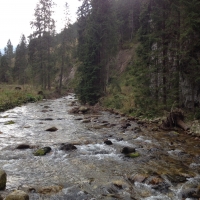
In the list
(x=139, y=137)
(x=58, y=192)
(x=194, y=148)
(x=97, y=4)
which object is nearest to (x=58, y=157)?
(x=58, y=192)

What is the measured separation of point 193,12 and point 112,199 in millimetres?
10350

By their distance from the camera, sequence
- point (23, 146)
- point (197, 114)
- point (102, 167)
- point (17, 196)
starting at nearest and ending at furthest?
point (17, 196) → point (102, 167) → point (23, 146) → point (197, 114)

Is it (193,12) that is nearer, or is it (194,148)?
(194,148)

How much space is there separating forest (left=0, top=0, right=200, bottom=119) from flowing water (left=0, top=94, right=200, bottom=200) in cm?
410

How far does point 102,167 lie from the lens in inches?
252

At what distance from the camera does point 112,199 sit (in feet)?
14.9

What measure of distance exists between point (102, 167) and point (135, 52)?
1826 cm

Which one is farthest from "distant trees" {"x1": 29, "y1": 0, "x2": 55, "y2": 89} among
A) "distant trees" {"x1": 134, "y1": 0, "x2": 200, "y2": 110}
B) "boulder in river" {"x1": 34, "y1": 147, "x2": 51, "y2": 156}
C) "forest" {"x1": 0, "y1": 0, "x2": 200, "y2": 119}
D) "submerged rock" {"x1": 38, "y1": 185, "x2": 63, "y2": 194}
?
"submerged rock" {"x1": 38, "y1": 185, "x2": 63, "y2": 194}

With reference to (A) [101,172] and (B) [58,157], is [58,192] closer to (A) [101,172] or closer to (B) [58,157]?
(A) [101,172]

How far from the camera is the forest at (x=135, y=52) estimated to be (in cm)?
1270

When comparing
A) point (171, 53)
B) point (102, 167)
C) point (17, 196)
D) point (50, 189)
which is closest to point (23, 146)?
point (102, 167)

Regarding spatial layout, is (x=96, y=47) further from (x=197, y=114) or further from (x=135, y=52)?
(x=197, y=114)

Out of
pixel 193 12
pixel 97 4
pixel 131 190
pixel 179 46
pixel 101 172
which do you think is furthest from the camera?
pixel 97 4

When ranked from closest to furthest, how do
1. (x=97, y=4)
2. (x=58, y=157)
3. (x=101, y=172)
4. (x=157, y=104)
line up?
1. (x=101, y=172)
2. (x=58, y=157)
3. (x=157, y=104)
4. (x=97, y=4)
